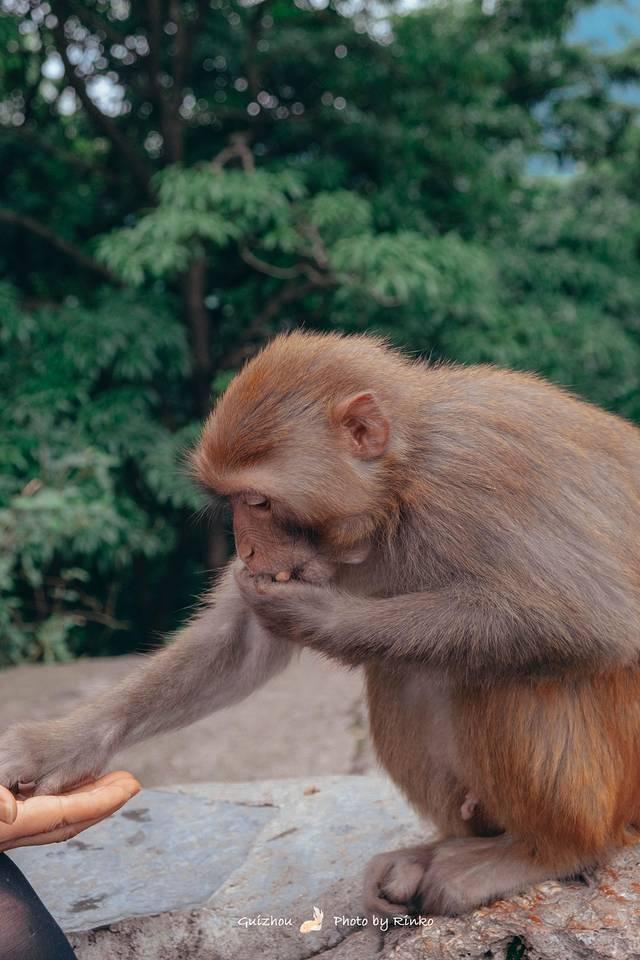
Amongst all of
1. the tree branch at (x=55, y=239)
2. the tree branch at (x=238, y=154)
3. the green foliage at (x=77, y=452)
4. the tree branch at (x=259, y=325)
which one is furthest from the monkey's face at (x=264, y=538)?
the tree branch at (x=55, y=239)

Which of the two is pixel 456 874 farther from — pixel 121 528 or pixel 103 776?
pixel 121 528

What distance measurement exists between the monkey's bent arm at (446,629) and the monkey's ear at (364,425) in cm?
33

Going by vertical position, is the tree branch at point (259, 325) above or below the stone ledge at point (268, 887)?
above

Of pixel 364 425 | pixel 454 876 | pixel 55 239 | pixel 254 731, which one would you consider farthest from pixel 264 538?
pixel 55 239

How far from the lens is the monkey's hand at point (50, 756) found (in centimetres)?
252

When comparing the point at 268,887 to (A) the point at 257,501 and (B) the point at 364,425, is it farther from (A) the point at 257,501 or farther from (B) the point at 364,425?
(B) the point at 364,425

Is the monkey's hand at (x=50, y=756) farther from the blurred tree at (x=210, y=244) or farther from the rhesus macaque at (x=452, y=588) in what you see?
the blurred tree at (x=210, y=244)

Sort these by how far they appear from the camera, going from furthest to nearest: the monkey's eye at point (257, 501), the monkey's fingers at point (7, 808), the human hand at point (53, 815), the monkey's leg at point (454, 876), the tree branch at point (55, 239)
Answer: the tree branch at point (55, 239)
the monkey's leg at point (454, 876)
the monkey's eye at point (257, 501)
the human hand at point (53, 815)
the monkey's fingers at point (7, 808)

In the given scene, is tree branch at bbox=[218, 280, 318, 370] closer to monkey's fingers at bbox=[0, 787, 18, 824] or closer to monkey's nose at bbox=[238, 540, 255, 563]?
monkey's nose at bbox=[238, 540, 255, 563]

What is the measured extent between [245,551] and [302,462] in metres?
0.24

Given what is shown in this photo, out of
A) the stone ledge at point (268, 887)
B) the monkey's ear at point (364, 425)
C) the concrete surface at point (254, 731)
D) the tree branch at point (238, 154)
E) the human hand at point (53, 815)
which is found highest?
the tree branch at point (238, 154)

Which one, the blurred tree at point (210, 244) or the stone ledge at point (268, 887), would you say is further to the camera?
the blurred tree at point (210, 244)

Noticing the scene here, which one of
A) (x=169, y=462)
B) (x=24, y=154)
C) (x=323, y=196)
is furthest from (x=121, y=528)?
(x=24, y=154)

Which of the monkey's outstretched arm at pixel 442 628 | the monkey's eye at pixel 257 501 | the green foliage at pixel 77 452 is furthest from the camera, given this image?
the green foliage at pixel 77 452
